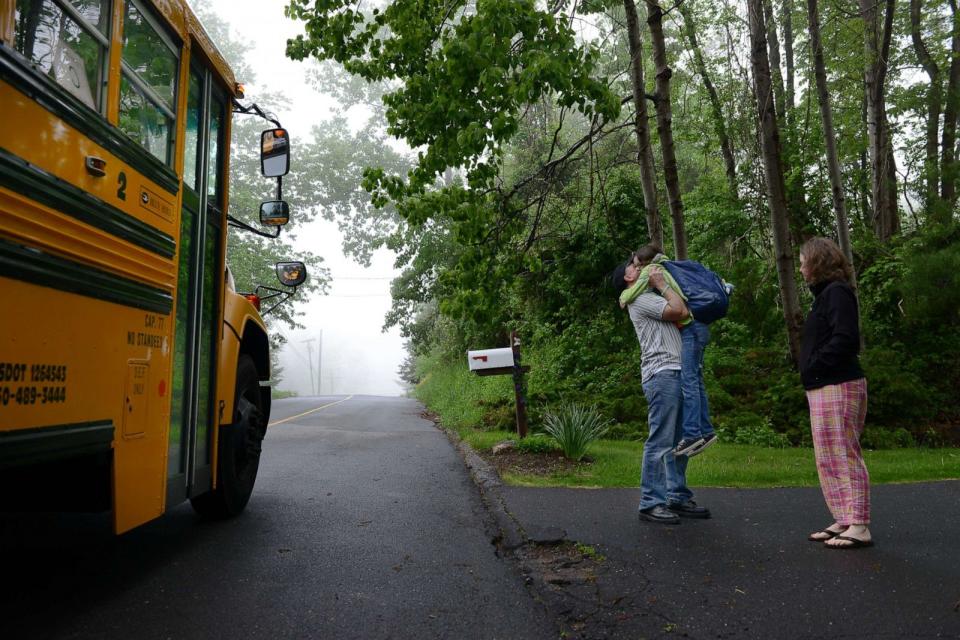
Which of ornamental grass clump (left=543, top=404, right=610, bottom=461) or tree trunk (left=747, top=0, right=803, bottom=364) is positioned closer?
ornamental grass clump (left=543, top=404, right=610, bottom=461)

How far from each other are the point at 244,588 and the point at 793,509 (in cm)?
392

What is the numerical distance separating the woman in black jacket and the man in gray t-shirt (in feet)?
2.95

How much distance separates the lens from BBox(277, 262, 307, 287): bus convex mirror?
17.7ft

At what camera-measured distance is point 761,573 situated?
3.62m

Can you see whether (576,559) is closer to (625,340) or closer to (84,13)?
(84,13)

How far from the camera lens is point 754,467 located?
280 inches

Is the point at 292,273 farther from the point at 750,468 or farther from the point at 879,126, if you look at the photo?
the point at 879,126

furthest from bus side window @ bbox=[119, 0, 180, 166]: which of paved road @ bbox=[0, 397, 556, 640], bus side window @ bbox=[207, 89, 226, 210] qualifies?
paved road @ bbox=[0, 397, 556, 640]

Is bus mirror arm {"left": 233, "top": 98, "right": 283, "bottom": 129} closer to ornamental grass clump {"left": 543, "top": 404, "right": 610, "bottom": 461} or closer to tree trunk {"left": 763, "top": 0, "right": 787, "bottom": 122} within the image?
ornamental grass clump {"left": 543, "top": 404, "right": 610, "bottom": 461}

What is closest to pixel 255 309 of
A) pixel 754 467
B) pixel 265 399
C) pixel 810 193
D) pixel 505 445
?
pixel 265 399

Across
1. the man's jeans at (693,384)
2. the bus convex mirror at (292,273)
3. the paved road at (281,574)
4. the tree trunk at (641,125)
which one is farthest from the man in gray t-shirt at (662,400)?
the tree trunk at (641,125)

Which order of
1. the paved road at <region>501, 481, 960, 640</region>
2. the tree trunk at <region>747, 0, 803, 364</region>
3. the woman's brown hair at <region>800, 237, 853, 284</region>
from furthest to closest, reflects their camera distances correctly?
the tree trunk at <region>747, 0, 803, 364</region> < the woman's brown hair at <region>800, 237, 853, 284</region> < the paved road at <region>501, 481, 960, 640</region>

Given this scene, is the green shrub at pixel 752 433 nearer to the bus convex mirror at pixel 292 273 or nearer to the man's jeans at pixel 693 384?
the man's jeans at pixel 693 384

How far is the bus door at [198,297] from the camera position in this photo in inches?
150
